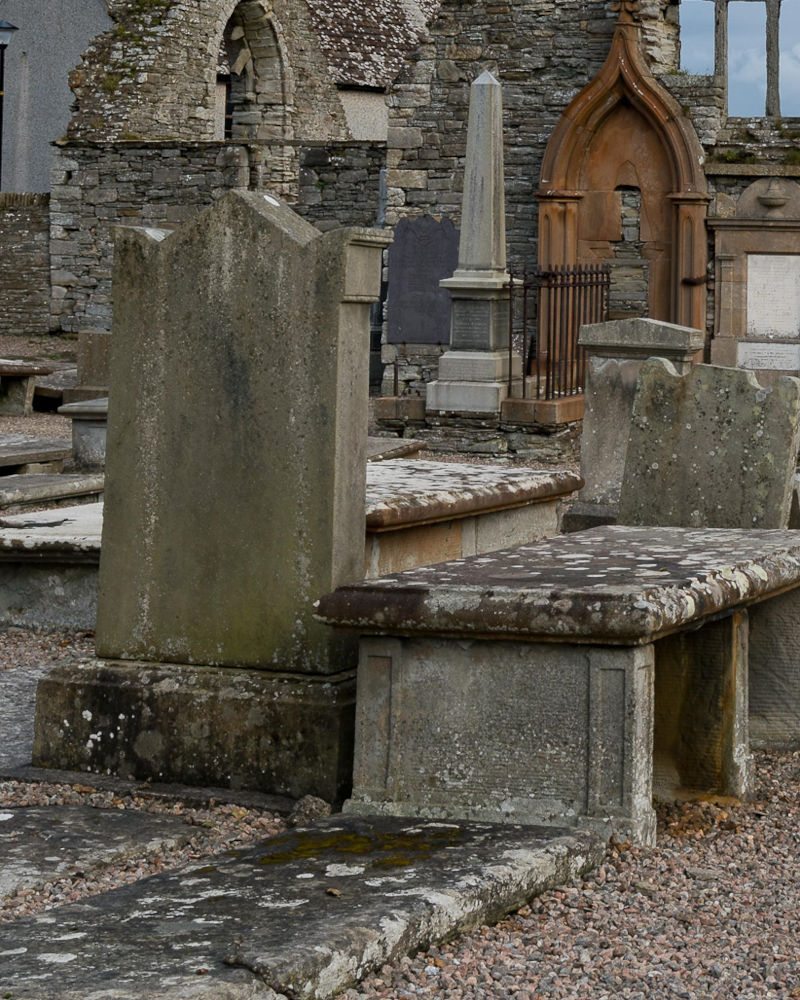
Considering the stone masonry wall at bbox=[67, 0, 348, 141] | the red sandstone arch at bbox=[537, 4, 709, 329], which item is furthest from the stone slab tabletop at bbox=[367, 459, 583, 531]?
the stone masonry wall at bbox=[67, 0, 348, 141]

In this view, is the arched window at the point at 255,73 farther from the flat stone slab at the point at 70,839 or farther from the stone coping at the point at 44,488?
the flat stone slab at the point at 70,839

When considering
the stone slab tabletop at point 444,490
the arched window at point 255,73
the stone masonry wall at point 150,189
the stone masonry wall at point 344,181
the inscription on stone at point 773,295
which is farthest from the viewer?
the arched window at point 255,73

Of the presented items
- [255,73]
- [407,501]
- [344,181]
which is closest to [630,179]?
[344,181]

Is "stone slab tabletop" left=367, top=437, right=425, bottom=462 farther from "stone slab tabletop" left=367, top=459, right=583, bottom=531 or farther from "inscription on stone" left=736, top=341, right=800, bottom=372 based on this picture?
"inscription on stone" left=736, top=341, right=800, bottom=372

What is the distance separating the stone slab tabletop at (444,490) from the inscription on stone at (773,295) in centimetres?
1012

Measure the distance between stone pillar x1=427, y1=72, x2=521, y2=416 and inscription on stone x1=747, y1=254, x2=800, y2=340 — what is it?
3282 millimetres

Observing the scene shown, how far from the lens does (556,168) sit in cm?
1680

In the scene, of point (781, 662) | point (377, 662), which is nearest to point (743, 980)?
point (377, 662)

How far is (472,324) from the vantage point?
14336 millimetres

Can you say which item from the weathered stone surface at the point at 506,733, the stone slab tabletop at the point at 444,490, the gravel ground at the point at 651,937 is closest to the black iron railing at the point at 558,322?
the stone slab tabletop at the point at 444,490

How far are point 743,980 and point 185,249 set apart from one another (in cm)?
253

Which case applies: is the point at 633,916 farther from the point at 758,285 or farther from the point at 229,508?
the point at 758,285

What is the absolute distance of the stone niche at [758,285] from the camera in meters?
16.3

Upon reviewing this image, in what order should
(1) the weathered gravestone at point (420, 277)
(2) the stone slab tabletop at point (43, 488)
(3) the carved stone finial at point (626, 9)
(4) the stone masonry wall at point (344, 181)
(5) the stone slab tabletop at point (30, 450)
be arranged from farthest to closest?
(4) the stone masonry wall at point (344, 181), (1) the weathered gravestone at point (420, 277), (3) the carved stone finial at point (626, 9), (5) the stone slab tabletop at point (30, 450), (2) the stone slab tabletop at point (43, 488)
